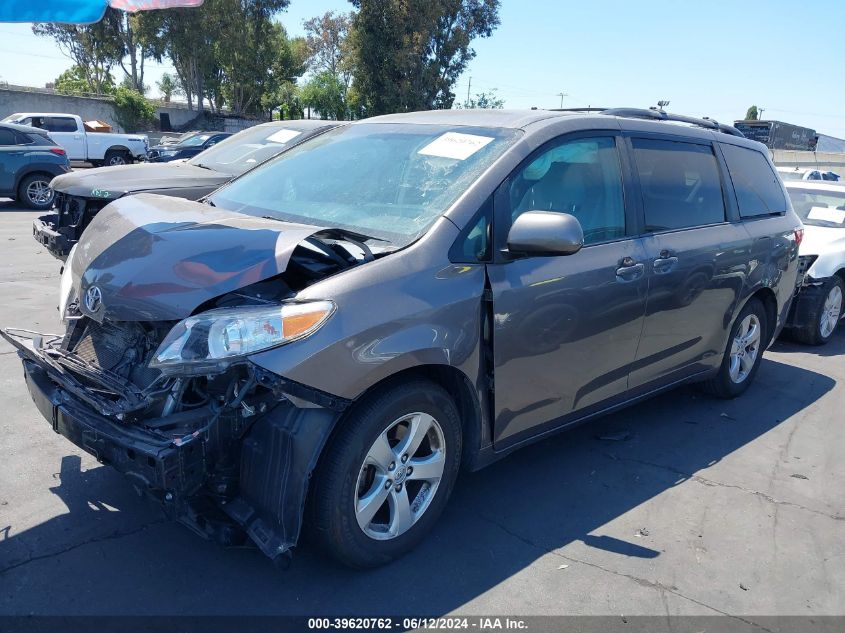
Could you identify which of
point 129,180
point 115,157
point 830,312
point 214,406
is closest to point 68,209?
point 129,180

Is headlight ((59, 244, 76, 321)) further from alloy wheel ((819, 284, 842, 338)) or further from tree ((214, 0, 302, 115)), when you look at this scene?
tree ((214, 0, 302, 115))

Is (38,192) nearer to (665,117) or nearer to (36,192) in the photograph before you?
(36,192)

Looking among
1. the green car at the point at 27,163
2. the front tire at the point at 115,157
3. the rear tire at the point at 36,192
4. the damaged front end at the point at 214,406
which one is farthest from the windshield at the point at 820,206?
the front tire at the point at 115,157

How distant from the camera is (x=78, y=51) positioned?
2092 inches

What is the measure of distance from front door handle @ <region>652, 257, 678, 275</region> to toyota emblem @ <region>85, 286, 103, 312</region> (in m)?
2.94

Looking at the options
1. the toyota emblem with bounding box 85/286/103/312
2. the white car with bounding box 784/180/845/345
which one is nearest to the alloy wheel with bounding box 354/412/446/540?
the toyota emblem with bounding box 85/286/103/312

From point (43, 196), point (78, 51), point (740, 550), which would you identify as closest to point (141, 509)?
point (740, 550)

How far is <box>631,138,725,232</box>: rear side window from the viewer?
4191 millimetres

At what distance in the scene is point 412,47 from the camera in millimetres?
35312

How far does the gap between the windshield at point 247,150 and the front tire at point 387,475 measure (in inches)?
Result: 260

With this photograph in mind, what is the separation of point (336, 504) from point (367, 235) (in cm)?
124

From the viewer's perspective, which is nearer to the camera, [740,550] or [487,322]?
[487,322]

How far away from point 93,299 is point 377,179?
151 centimetres

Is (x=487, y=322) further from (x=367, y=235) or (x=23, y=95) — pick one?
(x=23, y=95)
